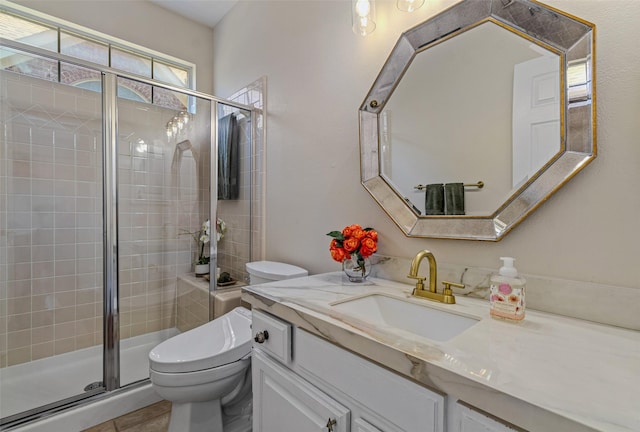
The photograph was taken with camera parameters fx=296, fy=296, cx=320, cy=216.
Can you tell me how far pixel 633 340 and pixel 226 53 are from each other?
9.74ft

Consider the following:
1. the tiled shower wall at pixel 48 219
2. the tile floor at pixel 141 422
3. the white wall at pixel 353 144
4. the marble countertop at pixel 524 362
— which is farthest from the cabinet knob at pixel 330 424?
the tiled shower wall at pixel 48 219

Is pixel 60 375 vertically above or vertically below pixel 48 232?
below

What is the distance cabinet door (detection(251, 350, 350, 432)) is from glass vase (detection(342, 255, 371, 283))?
17.5 inches

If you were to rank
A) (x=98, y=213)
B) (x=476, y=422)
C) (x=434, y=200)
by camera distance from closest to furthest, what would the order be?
(x=476, y=422)
(x=434, y=200)
(x=98, y=213)

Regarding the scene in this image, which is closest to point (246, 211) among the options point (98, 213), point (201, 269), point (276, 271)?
point (201, 269)

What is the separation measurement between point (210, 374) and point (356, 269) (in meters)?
0.79

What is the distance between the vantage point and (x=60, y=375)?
191 cm

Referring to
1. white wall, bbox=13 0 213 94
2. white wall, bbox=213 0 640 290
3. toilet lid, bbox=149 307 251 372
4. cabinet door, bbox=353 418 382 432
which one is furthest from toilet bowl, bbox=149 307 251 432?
white wall, bbox=13 0 213 94

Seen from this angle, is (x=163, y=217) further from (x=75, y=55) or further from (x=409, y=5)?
(x=409, y=5)

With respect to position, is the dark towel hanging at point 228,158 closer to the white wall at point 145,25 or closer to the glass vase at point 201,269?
the glass vase at point 201,269

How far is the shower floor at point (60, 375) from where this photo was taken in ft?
5.36

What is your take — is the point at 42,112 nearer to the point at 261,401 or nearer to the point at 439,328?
the point at 261,401

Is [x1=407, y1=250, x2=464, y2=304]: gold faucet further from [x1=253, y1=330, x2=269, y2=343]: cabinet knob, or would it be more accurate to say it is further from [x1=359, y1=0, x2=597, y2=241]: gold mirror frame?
[x1=253, y1=330, x2=269, y2=343]: cabinet knob

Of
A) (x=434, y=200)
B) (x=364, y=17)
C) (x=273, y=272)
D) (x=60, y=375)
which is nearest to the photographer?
(x=434, y=200)
